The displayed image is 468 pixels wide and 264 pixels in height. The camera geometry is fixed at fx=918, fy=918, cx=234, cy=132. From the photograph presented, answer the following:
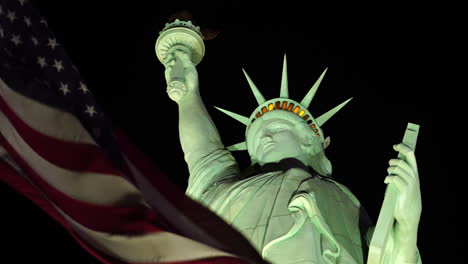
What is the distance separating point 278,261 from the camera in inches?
378

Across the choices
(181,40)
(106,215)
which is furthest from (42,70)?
(181,40)

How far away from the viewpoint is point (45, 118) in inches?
377

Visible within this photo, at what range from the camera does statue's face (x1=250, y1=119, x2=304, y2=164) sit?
11906 mm

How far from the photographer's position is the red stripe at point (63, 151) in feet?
30.3

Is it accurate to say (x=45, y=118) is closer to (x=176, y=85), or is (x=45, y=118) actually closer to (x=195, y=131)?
(x=195, y=131)

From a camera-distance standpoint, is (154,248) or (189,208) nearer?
(154,248)

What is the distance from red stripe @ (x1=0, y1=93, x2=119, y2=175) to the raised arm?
8.34 ft

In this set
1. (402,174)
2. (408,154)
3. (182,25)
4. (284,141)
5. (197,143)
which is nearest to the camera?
(402,174)

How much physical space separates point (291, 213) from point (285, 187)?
0.55 m

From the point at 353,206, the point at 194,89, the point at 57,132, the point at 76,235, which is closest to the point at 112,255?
Result: the point at 76,235

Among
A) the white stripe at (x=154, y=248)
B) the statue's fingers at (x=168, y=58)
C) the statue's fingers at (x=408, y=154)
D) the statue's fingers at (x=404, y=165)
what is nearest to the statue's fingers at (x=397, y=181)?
the statue's fingers at (x=404, y=165)

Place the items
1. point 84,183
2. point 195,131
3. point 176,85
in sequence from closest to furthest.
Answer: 1. point 84,183
2. point 195,131
3. point 176,85

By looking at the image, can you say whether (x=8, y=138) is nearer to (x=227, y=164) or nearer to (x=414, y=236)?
(x=227, y=164)

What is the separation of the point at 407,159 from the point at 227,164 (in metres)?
3.16
